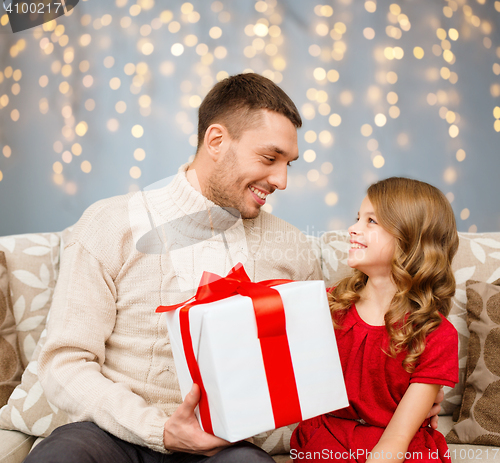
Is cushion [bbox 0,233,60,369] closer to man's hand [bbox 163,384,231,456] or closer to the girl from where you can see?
man's hand [bbox 163,384,231,456]

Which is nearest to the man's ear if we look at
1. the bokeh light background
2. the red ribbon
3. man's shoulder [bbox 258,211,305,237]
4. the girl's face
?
man's shoulder [bbox 258,211,305,237]

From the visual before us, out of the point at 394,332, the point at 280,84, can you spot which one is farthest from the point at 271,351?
the point at 280,84

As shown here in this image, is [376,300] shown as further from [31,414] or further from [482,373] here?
[31,414]

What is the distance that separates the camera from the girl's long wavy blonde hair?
1.08m

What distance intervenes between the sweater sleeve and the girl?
0.43 m

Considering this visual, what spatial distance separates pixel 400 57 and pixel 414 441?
1777 mm

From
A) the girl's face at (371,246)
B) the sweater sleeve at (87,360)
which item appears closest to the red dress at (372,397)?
the girl's face at (371,246)

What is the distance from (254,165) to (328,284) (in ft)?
1.78

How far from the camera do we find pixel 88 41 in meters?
2.00

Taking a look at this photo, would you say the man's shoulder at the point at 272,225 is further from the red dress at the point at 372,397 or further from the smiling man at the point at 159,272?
the red dress at the point at 372,397

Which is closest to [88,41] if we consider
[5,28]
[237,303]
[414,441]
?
[5,28]

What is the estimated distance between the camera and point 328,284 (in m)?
1.50

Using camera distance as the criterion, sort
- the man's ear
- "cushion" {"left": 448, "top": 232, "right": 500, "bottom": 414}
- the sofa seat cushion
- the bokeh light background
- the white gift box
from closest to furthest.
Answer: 1. the white gift box
2. the sofa seat cushion
3. the man's ear
4. "cushion" {"left": 448, "top": 232, "right": 500, "bottom": 414}
5. the bokeh light background

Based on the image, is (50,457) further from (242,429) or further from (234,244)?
(234,244)
